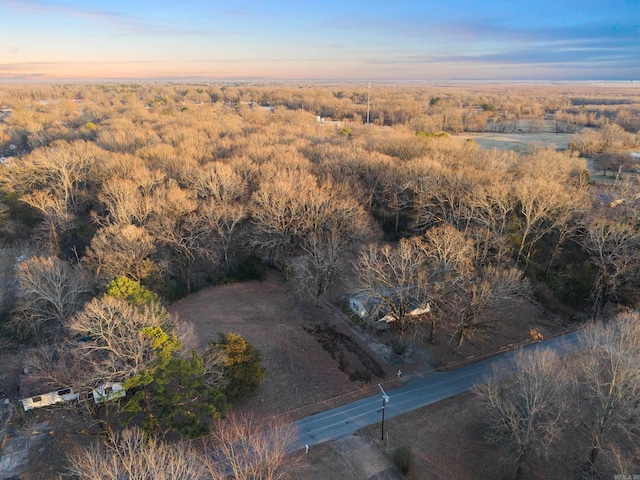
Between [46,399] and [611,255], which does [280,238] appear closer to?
Result: [46,399]

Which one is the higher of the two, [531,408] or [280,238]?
[280,238]

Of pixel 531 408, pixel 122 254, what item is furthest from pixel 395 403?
→ pixel 122 254

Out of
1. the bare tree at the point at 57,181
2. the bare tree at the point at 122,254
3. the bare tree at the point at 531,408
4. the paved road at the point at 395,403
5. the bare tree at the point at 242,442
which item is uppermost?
the bare tree at the point at 57,181

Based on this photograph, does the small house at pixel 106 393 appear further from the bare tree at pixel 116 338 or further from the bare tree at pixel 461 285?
the bare tree at pixel 461 285

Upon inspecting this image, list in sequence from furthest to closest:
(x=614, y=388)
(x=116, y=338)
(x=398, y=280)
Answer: (x=398, y=280) < (x=116, y=338) < (x=614, y=388)

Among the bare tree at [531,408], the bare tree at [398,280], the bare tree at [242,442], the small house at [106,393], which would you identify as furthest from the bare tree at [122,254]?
the bare tree at [531,408]

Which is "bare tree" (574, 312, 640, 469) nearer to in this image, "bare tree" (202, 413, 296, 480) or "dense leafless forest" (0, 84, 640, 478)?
"dense leafless forest" (0, 84, 640, 478)

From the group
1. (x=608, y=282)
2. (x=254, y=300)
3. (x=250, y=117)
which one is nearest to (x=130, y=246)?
(x=254, y=300)
